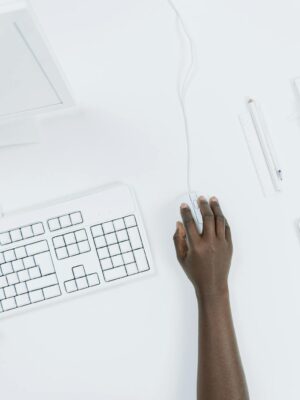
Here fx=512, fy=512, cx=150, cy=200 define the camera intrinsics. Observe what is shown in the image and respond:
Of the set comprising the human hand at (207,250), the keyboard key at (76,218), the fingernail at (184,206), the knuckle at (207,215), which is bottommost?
the human hand at (207,250)

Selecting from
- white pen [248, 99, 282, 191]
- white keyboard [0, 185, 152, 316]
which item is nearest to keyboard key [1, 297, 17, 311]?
white keyboard [0, 185, 152, 316]

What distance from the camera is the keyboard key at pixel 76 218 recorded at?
0.88 metres

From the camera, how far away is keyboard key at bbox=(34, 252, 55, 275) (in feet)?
2.89

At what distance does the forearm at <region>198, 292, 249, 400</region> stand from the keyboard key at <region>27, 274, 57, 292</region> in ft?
0.83

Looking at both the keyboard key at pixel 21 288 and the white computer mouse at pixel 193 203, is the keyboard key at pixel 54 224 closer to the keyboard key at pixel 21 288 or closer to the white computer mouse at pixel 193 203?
the keyboard key at pixel 21 288

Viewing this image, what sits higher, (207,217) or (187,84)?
(187,84)

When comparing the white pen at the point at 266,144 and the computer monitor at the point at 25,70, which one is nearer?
the computer monitor at the point at 25,70

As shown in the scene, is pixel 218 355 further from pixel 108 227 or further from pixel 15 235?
pixel 15 235

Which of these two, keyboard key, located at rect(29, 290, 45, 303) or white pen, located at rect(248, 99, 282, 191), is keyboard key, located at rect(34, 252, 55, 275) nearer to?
keyboard key, located at rect(29, 290, 45, 303)

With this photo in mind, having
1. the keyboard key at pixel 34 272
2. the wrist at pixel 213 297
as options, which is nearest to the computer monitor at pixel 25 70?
the keyboard key at pixel 34 272

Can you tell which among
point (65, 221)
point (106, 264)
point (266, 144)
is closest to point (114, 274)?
point (106, 264)

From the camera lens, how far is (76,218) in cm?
88

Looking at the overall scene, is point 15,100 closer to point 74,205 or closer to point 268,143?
point 74,205

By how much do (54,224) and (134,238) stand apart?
5.5 inches
